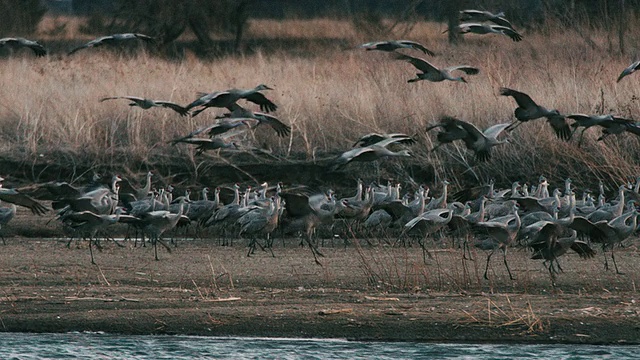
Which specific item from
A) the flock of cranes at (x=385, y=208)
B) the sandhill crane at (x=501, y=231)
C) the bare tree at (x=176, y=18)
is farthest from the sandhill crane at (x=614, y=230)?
the bare tree at (x=176, y=18)

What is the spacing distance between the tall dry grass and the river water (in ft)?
24.2

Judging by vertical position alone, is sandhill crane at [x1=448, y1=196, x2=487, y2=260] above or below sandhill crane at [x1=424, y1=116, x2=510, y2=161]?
below

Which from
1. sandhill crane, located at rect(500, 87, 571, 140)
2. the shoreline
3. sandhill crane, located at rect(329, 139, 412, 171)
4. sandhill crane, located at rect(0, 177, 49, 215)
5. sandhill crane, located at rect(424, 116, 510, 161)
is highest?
sandhill crane, located at rect(500, 87, 571, 140)

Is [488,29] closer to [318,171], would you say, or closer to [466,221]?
[466,221]

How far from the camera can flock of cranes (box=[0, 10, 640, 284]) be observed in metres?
12.6

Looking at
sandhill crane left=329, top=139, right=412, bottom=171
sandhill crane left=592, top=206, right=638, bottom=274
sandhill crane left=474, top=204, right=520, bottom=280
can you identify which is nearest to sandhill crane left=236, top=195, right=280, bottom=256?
sandhill crane left=329, top=139, right=412, bottom=171

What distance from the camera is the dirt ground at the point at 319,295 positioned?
9344 millimetres

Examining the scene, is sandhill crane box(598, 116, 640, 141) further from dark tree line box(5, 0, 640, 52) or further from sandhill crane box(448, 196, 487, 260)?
dark tree line box(5, 0, 640, 52)

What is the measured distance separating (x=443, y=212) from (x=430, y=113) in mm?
4567

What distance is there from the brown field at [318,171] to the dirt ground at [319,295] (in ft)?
0.08

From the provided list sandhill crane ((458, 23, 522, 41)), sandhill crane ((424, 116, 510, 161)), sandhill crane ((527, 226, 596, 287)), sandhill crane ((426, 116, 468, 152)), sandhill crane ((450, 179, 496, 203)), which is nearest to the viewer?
sandhill crane ((527, 226, 596, 287))

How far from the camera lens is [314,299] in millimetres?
10383

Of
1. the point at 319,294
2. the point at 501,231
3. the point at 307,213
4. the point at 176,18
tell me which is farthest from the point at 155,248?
the point at 176,18

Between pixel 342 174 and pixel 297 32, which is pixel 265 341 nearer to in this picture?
pixel 342 174
